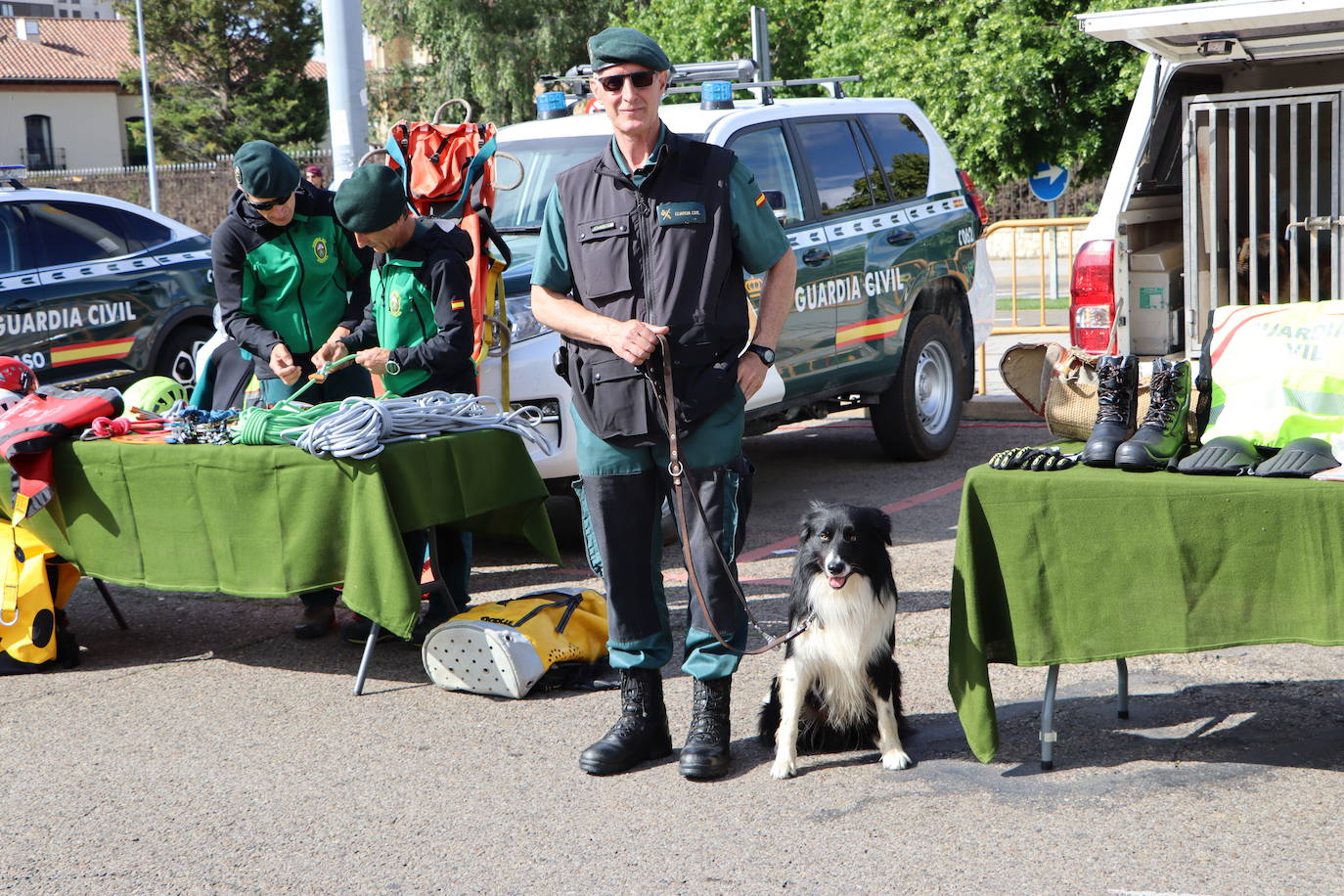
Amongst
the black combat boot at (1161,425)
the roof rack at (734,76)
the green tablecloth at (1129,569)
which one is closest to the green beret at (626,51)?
the green tablecloth at (1129,569)

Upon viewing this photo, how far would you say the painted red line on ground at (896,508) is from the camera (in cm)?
702

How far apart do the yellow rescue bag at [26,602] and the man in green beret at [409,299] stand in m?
1.35

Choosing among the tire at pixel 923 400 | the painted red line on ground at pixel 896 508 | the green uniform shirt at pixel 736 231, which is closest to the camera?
the green uniform shirt at pixel 736 231

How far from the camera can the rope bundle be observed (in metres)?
4.81

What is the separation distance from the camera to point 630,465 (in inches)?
164

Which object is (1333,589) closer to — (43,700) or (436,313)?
(436,313)

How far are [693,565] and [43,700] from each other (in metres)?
2.69

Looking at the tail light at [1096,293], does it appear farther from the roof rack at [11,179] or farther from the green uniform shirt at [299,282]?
the roof rack at [11,179]

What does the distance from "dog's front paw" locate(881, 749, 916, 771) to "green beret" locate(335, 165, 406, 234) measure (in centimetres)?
267

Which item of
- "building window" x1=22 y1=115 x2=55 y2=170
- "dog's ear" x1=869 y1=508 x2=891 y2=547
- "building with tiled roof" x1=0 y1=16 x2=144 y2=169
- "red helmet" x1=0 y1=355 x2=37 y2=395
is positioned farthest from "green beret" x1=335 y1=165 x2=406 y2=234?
"building window" x1=22 y1=115 x2=55 y2=170

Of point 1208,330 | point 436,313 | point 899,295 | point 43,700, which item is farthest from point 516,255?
point 1208,330

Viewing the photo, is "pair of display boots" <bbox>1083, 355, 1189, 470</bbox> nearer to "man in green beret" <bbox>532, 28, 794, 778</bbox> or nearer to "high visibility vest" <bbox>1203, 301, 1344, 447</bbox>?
"high visibility vest" <bbox>1203, 301, 1344, 447</bbox>

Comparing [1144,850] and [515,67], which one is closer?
[1144,850]

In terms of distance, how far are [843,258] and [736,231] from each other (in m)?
4.00
